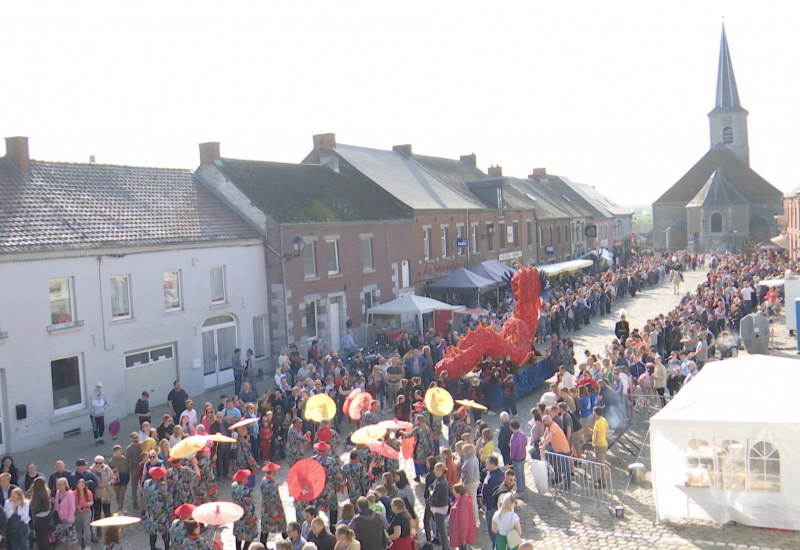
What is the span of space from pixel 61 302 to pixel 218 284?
5.66m

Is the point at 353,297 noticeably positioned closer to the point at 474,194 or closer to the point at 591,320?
the point at 591,320

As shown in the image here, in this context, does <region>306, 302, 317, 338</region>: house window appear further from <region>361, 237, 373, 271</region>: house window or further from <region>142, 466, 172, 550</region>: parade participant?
<region>142, 466, 172, 550</region>: parade participant

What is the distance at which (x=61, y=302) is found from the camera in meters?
18.2

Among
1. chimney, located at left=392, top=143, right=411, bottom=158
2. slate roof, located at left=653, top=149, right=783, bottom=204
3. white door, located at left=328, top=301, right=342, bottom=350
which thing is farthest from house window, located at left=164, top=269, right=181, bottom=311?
slate roof, located at left=653, top=149, right=783, bottom=204

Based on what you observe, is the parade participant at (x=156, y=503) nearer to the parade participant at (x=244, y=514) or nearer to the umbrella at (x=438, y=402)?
the parade participant at (x=244, y=514)

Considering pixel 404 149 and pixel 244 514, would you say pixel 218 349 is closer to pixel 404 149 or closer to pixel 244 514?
pixel 244 514

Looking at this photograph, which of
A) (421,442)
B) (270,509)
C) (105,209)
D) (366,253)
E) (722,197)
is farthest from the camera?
(722,197)

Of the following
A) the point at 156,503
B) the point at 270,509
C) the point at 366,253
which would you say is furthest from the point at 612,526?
the point at 366,253

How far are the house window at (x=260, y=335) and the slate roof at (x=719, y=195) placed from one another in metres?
60.1

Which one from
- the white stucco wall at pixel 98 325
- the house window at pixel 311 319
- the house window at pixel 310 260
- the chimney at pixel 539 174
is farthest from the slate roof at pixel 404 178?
the chimney at pixel 539 174

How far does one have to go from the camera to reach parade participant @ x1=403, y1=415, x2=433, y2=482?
13.2 meters

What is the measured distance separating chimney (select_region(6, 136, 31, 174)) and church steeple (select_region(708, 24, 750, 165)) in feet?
265

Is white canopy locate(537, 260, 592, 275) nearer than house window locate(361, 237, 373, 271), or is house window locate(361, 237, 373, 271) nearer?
house window locate(361, 237, 373, 271)

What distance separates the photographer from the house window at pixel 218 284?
22953 millimetres
